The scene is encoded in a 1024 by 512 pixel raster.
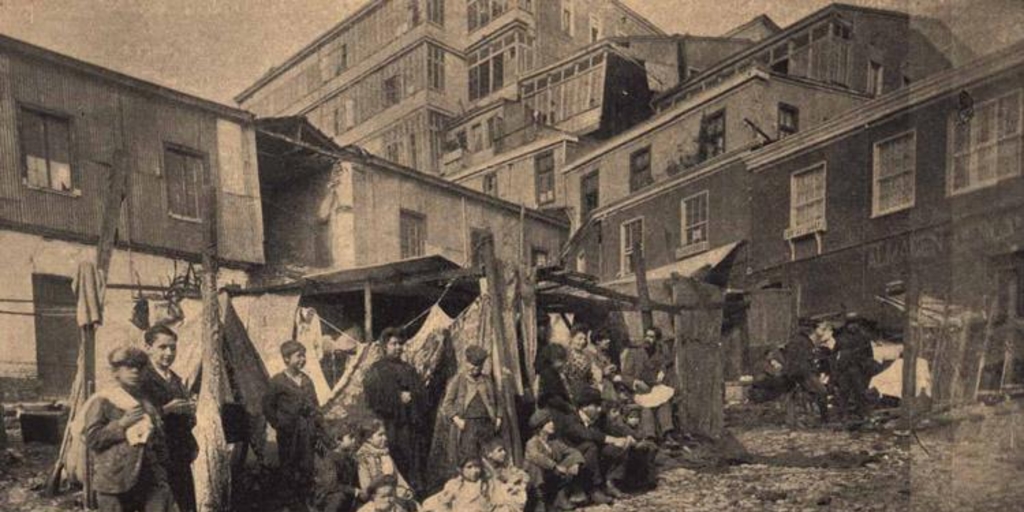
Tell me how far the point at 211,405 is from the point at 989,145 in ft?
28.9

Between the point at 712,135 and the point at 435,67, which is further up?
the point at 435,67

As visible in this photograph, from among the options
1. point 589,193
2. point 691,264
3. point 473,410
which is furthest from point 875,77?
point 473,410

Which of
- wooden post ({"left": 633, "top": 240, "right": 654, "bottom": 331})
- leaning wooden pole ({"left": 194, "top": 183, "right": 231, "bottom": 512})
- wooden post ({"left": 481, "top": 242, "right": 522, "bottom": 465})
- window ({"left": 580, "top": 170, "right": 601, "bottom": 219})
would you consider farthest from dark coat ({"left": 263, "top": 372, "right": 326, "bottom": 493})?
window ({"left": 580, "top": 170, "right": 601, "bottom": 219})

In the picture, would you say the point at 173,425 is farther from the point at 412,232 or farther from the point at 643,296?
the point at 412,232

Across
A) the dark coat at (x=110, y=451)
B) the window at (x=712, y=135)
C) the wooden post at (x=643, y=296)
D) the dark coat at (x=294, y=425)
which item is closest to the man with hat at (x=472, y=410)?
the dark coat at (x=294, y=425)

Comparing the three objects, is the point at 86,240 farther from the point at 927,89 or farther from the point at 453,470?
the point at 927,89

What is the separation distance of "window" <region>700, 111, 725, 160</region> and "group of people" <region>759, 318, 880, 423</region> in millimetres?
7705

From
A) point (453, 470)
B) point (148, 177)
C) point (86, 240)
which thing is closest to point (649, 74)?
point (148, 177)

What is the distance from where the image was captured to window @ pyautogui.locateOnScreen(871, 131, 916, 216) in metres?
11.7

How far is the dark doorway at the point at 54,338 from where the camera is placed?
8.22m

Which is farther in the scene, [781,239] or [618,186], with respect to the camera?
[618,186]

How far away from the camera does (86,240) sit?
10.1 metres

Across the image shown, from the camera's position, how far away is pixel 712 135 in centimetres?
1720

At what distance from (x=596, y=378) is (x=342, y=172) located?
9733mm
